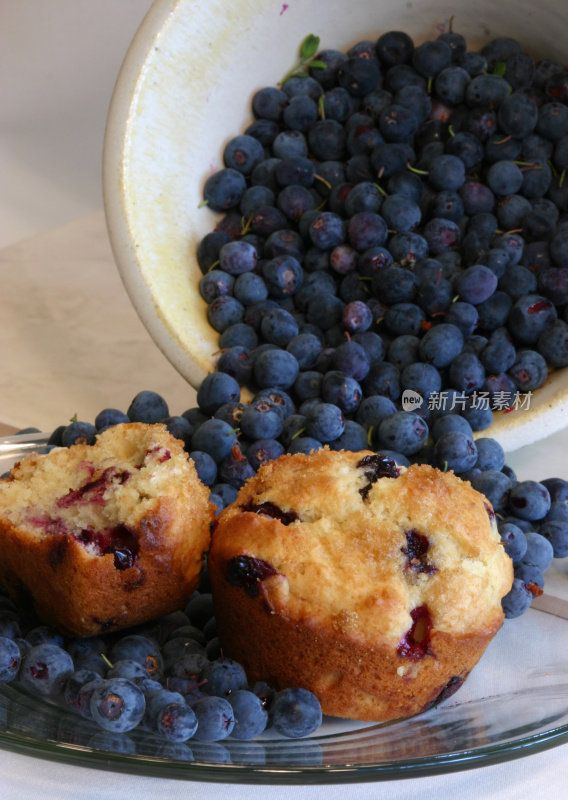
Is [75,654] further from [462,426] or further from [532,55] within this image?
[532,55]

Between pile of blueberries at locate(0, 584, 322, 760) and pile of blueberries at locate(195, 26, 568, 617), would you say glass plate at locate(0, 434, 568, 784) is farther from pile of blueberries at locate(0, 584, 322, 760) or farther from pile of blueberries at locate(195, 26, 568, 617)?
pile of blueberries at locate(195, 26, 568, 617)

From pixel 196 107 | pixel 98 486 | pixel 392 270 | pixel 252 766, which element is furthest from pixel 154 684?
pixel 196 107

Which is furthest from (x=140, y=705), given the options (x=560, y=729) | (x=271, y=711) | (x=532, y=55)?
(x=532, y=55)

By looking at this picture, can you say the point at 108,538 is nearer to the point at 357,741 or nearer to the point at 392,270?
the point at 357,741

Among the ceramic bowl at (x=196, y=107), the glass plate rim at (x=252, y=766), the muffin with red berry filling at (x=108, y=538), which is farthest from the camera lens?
the ceramic bowl at (x=196, y=107)

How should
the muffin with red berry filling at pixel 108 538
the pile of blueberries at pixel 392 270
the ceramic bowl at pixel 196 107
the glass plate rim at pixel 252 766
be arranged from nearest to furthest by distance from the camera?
1. the glass plate rim at pixel 252 766
2. the muffin with red berry filling at pixel 108 538
3. the pile of blueberries at pixel 392 270
4. the ceramic bowl at pixel 196 107

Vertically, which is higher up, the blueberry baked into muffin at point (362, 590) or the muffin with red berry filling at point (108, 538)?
the blueberry baked into muffin at point (362, 590)

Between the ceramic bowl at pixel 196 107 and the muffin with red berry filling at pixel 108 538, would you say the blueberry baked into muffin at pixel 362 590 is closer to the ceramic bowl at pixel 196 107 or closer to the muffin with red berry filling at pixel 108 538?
the muffin with red berry filling at pixel 108 538

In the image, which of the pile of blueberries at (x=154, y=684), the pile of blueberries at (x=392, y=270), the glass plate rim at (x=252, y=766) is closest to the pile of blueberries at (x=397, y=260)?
the pile of blueberries at (x=392, y=270)
